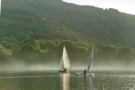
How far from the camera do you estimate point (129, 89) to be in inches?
2403

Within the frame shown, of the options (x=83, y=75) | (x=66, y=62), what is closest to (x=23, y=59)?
(x=66, y=62)

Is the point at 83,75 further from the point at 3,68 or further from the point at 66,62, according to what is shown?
the point at 3,68

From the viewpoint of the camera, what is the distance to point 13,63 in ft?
629

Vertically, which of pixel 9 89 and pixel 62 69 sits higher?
pixel 62 69

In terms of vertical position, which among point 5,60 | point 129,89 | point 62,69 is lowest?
point 129,89

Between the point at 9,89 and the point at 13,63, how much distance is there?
130713 millimetres

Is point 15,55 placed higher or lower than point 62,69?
higher

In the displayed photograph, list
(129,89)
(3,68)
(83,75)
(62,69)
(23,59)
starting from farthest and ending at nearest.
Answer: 1. (23,59)
2. (3,68)
3. (62,69)
4. (83,75)
5. (129,89)

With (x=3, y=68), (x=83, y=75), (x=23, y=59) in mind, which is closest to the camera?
(x=83, y=75)

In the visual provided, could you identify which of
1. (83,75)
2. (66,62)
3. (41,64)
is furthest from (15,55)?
(83,75)

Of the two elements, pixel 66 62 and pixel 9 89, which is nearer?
pixel 9 89

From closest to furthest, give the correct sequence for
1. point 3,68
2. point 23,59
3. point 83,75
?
1. point 83,75
2. point 3,68
3. point 23,59

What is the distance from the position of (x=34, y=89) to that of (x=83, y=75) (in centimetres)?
4265

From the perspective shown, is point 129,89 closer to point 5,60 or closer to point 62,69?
point 62,69
